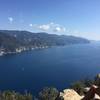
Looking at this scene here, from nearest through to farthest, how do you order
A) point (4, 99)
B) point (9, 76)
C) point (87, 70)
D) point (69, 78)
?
point (4, 99) → point (69, 78) → point (9, 76) → point (87, 70)

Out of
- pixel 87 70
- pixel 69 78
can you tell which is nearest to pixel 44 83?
pixel 69 78

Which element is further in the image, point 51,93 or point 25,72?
point 25,72

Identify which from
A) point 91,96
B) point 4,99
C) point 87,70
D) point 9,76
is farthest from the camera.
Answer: point 87,70

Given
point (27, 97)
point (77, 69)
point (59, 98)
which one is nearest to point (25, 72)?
point (77, 69)

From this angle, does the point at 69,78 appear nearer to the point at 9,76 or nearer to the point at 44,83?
the point at 44,83

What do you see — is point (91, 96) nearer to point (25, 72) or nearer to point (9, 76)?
point (9, 76)

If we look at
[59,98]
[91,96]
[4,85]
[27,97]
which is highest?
[91,96]

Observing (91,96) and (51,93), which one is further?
(51,93)

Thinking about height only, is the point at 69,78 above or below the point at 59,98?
below

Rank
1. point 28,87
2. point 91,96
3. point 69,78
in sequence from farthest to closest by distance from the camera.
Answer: point 69,78 → point 28,87 → point 91,96
